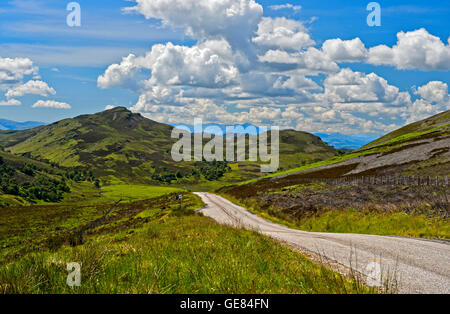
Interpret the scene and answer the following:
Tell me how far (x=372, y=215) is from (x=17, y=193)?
199m

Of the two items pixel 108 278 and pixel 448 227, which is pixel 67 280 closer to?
pixel 108 278

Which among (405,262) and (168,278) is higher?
(168,278)

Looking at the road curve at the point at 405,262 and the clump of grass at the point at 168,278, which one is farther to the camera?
the road curve at the point at 405,262

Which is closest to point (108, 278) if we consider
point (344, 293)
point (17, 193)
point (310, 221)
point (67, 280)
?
point (67, 280)

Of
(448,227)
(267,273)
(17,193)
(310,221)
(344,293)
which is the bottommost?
(17,193)

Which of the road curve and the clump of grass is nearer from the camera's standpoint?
the clump of grass

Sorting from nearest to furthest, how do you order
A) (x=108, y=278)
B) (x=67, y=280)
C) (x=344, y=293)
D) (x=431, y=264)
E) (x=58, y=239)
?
(x=344, y=293) < (x=67, y=280) < (x=108, y=278) < (x=431, y=264) < (x=58, y=239)

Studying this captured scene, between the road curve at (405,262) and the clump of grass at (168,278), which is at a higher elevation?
the clump of grass at (168,278)

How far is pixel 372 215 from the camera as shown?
27.1 meters

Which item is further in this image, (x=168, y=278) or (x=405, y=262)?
(x=405, y=262)

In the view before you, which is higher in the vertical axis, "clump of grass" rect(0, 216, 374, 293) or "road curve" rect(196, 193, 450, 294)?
"clump of grass" rect(0, 216, 374, 293)
